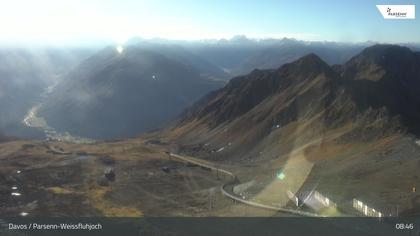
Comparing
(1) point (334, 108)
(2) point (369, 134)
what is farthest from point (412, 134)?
(1) point (334, 108)

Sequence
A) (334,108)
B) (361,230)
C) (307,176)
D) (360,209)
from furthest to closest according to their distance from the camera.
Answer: (334,108)
(307,176)
(360,209)
(361,230)

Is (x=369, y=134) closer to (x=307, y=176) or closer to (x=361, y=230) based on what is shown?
(x=307, y=176)

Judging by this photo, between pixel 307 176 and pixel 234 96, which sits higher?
pixel 234 96

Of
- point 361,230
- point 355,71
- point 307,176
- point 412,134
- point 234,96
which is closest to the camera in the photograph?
point 361,230

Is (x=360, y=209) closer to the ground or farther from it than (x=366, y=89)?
closer to the ground

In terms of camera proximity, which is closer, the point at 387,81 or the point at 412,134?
the point at 412,134

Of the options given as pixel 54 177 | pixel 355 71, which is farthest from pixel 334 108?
pixel 54 177

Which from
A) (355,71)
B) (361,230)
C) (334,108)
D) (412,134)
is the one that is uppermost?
(355,71)

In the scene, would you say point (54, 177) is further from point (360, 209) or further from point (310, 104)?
point (310, 104)

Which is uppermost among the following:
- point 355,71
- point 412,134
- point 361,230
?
point 355,71
